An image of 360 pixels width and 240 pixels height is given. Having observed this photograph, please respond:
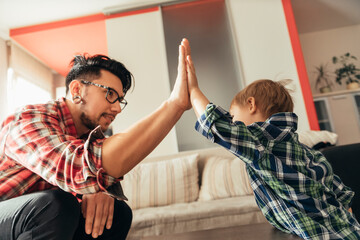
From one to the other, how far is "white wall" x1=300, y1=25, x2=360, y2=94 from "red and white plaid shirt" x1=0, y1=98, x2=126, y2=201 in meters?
5.55

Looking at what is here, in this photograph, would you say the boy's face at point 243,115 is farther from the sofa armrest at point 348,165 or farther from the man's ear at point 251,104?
the sofa armrest at point 348,165

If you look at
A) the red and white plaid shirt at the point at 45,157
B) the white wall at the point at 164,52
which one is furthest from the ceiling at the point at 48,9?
the red and white plaid shirt at the point at 45,157

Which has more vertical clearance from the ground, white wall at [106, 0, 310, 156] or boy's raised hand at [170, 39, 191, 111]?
white wall at [106, 0, 310, 156]

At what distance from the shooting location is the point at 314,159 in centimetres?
104

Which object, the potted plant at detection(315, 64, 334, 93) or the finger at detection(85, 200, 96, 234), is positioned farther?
the potted plant at detection(315, 64, 334, 93)

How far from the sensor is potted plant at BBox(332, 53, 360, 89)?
4.99 meters

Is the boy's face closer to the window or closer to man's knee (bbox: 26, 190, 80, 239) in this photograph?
man's knee (bbox: 26, 190, 80, 239)

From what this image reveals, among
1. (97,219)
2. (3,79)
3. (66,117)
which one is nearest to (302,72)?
(66,117)

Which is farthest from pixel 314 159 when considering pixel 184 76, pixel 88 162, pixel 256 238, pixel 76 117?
pixel 76 117

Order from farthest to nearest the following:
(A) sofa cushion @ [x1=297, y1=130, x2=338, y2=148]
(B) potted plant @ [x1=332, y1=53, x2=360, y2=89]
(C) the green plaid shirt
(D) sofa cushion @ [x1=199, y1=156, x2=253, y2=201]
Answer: (B) potted plant @ [x1=332, y1=53, x2=360, y2=89]
(A) sofa cushion @ [x1=297, y1=130, x2=338, y2=148]
(D) sofa cushion @ [x1=199, y1=156, x2=253, y2=201]
(C) the green plaid shirt

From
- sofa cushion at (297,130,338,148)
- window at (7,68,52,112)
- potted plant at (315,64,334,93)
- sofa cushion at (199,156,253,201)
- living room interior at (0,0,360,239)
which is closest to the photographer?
sofa cushion at (199,156,253,201)

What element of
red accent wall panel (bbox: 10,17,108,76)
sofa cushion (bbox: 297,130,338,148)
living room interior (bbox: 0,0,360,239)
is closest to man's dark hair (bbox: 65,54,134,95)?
living room interior (bbox: 0,0,360,239)

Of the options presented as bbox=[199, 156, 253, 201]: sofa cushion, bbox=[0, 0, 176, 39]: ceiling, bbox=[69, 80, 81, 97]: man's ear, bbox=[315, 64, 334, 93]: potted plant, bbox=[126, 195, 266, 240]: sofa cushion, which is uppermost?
bbox=[0, 0, 176, 39]: ceiling

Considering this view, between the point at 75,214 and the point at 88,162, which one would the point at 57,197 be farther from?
the point at 88,162
